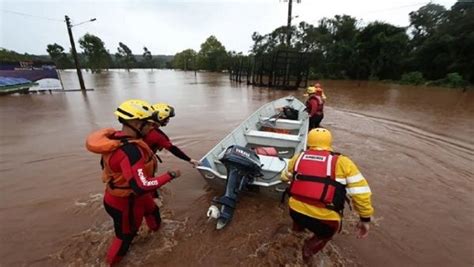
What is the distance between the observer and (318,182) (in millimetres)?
2023

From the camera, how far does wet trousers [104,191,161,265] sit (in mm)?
Result: 2256

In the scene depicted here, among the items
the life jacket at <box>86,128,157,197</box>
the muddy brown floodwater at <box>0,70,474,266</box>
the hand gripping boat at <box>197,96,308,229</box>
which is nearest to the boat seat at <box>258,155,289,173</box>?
the hand gripping boat at <box>197,96,308,229</box>

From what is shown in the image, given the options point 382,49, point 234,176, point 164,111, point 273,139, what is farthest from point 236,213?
point 382,49

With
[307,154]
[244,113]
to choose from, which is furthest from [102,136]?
[244,113]

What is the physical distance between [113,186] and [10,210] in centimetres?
289

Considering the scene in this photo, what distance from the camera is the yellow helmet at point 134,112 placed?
209cm

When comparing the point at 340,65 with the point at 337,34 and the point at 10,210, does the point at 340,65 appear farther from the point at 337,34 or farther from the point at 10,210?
the point at 10,210

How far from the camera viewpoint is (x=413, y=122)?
9.15 meters

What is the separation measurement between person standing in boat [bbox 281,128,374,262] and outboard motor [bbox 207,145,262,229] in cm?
96

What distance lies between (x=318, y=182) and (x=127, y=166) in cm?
152

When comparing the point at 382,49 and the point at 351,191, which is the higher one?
the point at 382,49

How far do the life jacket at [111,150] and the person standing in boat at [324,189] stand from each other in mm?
1342

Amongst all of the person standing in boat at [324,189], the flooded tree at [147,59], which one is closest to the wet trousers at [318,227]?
the person standing in boat at [324,189]

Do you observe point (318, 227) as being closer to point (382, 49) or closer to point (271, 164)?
point (271, 164)
